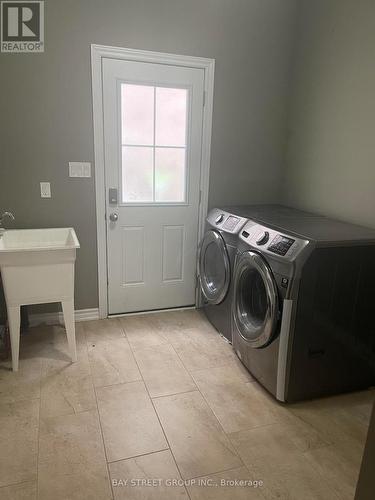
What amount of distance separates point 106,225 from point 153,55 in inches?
51.7

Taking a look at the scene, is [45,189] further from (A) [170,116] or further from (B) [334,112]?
(B) [334,112]

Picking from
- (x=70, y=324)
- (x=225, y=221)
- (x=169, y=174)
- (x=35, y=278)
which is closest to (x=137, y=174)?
(x=169, y=174)

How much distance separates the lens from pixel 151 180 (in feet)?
9.30

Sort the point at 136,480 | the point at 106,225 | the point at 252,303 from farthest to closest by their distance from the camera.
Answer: the point at 106,225
the point at 252,303
the point at 136,480

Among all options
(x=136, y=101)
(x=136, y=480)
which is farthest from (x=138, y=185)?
(x=136, y=480)

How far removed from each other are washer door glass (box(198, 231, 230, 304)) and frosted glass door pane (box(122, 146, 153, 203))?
0.62m

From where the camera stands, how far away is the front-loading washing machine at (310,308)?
179 centimetres

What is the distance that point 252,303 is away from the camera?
2260 millimetres

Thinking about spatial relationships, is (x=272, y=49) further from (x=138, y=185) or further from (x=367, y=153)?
(x=138, y=185)

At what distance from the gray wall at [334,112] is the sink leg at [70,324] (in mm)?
1968

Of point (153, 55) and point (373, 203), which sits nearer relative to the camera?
point (373, 203)

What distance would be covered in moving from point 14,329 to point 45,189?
1.03 meters
